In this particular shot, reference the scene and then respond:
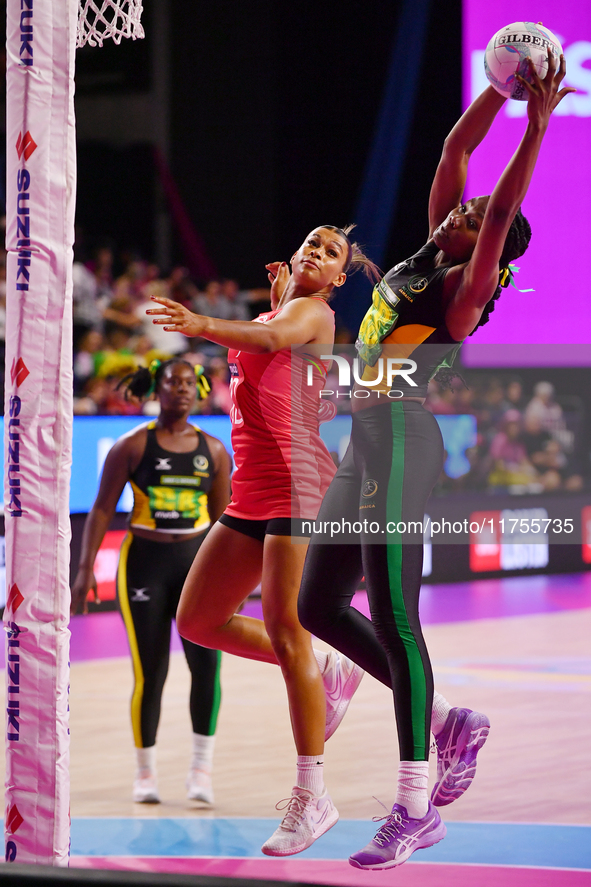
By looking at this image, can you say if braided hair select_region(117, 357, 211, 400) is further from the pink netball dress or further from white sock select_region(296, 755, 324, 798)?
white sock select_region(296, 755, 324, 798)

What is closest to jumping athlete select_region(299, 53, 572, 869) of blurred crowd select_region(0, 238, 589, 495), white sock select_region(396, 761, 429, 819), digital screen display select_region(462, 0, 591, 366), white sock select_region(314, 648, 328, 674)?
white sock select_region(396, 761, 429, 819)

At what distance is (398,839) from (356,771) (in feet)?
7.17

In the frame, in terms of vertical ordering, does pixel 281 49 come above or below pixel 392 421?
above

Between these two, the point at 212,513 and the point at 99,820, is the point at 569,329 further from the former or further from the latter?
the point at 99,820

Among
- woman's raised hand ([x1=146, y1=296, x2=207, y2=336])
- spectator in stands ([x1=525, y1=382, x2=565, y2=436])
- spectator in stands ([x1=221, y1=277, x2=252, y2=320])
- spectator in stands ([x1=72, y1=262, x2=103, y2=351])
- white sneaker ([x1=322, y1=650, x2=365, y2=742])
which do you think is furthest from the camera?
spectator in stands ([x1=525, y1=382, x2=565, y2=436])

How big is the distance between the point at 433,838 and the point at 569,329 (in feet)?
21.9

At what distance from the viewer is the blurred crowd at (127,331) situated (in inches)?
428

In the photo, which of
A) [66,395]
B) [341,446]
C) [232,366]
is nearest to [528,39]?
[232,366]

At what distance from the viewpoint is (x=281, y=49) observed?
15086 millimetres

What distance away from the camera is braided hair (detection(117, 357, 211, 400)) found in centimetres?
558

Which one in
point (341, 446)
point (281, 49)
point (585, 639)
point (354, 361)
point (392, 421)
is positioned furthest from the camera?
point (281, 49)

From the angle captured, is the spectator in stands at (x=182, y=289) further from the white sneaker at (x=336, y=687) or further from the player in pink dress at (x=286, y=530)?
the white sneaker at (x=336, y=687)

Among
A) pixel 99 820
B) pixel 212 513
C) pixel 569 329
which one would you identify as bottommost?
pixel 99 820

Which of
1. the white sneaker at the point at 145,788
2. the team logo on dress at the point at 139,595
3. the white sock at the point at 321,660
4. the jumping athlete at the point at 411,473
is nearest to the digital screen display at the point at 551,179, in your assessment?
the jumping athlete at the point at 411,473
